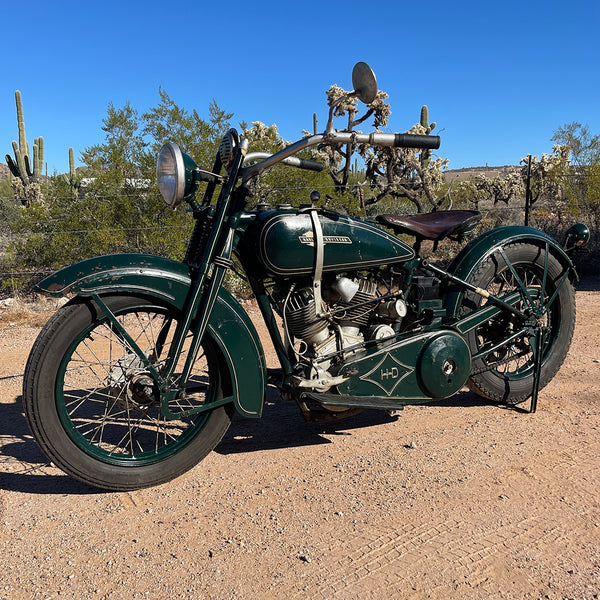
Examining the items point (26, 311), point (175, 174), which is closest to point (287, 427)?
point (175, 174)

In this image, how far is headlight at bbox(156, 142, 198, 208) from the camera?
2.77m

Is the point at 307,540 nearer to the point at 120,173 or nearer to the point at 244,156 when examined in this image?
the point at 244,156

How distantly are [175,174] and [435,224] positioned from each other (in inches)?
71.8

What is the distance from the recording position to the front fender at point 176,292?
2727mm

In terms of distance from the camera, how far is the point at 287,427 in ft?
12.6

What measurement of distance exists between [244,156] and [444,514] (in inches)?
85.4

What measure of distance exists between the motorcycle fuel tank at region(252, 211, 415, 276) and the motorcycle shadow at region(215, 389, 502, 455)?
1227mm

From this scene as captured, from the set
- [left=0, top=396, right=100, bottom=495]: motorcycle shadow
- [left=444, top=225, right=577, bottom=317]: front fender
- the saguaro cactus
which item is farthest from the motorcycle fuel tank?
the saguaro cactus

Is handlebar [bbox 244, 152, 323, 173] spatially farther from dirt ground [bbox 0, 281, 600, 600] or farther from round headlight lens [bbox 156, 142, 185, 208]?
dirt ground [bbox 0, 281, 600, 600]

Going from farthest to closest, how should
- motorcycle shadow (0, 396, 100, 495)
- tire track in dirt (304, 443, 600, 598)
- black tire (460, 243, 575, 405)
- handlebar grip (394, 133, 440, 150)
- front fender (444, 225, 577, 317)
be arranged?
black tire (460, 243, 575, 405)
front fender (444, 225, 577, 317)
motorcycle shadow (0, 396, 100, 495)
handlebar grip (394, 133, 440, 150)
tire track in dirt (304, 443, 600, 598)

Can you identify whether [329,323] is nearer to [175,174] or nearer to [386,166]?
[175,174]

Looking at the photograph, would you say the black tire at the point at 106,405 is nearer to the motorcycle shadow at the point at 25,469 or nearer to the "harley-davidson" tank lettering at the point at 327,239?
the motorcycle shadow at the point at 25,469

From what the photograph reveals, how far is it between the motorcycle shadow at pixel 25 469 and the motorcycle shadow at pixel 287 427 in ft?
3.00

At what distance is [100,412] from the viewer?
4.05m
